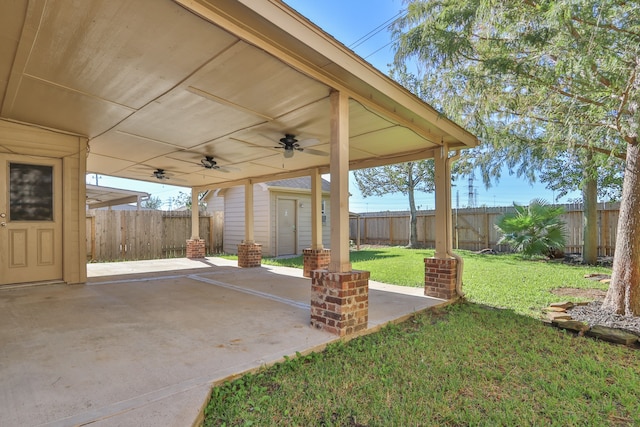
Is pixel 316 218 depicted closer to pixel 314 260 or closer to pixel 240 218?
pixel 314 260

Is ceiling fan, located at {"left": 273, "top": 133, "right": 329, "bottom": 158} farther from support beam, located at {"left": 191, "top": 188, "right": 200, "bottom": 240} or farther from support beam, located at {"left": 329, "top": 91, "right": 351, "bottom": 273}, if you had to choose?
support beam, located at {"left": 191, "top": 188, "right": 200, "bottom": 240}

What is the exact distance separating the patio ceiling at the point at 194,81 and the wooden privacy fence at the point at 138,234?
17.5 ft

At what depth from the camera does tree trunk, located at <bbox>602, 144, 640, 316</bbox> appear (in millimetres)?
4148

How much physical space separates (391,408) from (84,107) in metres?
4.57

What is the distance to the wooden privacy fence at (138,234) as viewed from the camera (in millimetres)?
10094

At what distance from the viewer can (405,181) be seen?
51.2ft

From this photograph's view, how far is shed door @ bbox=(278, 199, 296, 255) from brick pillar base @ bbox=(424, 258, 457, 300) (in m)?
7.55

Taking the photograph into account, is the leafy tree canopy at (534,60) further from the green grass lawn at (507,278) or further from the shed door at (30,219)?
the shed door at (30,219)

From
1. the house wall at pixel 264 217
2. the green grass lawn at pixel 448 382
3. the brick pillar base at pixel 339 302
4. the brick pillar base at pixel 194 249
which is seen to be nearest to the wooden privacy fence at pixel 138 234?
the house wall at pixel 264 217

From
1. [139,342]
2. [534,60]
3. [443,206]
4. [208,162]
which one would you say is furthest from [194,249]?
[534,60]

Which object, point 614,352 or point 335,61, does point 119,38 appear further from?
point 614,352

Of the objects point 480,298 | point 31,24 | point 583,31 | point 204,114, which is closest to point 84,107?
point 204,114

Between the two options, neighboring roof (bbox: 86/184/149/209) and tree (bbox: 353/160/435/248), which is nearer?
neighboring roof (bbox: 86/184/149/209)

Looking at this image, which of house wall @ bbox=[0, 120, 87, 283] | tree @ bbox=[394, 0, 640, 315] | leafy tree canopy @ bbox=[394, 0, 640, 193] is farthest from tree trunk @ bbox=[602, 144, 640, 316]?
house wall @ bbox=[0, 120, 87, 283]
